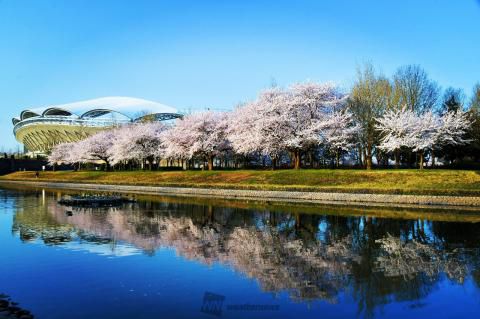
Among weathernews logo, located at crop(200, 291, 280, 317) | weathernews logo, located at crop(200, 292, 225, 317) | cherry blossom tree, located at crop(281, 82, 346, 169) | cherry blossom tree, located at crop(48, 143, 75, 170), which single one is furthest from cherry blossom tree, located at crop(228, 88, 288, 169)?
cherry blossom tree, located at crop(48, 143, 75, 170)

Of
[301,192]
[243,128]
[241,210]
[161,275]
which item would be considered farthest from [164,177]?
[161,275]

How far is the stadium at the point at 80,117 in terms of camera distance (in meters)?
106

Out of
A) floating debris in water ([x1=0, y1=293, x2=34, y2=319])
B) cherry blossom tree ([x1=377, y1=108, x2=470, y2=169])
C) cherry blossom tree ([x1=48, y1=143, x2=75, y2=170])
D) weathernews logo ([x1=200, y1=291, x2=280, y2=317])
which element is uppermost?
cherry blossom tree ([x1=377, y1=108, x2=470, y2=169])


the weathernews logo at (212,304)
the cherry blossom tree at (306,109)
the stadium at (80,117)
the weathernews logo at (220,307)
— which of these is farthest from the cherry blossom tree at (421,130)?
the stadium at (80,117)

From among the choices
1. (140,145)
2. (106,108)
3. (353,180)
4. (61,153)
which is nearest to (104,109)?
(106,108)

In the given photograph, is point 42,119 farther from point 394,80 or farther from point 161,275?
point 161,275

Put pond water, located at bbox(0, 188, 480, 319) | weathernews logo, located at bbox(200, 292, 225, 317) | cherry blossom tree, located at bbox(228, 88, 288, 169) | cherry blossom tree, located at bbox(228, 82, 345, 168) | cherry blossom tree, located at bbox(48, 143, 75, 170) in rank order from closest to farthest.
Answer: weathernews logo, located at bbox(200, 292, 225, 317) → pond water, located at bbox(0, 188, 480, 319) → cherry blossom tree, located at bbox(228, 82, 345, 168) → cherry blossom tree, located at bbox(228, 88, 288, 169) → cherry blossom tree, located at bbox(48, 143, 75, 170)

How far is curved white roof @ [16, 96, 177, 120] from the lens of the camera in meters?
111

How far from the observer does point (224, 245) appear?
1493cm

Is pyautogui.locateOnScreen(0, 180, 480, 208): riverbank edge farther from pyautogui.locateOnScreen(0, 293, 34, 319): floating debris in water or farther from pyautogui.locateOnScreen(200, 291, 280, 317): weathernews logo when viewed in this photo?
pyautogui.locateOnScreen(0, 293, 34, 319): floating debris in water

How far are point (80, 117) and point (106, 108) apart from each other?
23.0 ft

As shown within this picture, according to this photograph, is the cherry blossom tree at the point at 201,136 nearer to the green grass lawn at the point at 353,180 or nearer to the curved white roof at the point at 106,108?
the green grass lawn at the point at 353,180

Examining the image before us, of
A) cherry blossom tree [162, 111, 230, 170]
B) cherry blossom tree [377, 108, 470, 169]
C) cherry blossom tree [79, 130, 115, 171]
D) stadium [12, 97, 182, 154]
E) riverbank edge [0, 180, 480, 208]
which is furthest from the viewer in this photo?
stadium [12, 97, 182, 154]

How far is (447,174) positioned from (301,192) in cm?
1030
